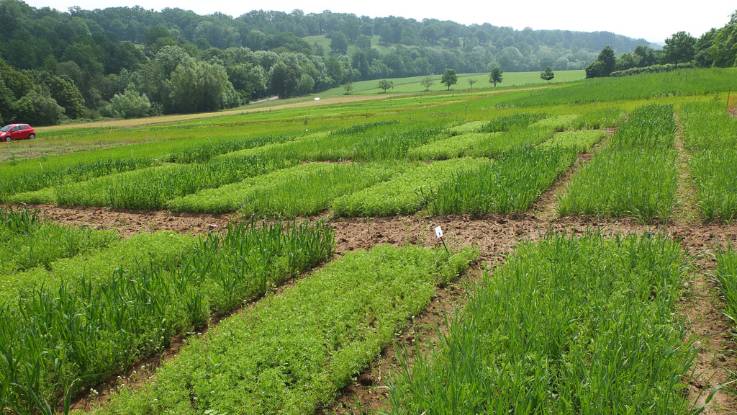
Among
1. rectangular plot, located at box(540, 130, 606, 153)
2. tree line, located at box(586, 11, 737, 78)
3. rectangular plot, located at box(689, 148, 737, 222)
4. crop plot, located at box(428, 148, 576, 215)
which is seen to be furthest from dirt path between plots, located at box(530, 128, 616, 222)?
tree line, located at box(586, 11, 737, 78)

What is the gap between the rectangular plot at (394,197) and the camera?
36.5ft

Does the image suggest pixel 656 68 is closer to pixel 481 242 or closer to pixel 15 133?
pixel 15 133

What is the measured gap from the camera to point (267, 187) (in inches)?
543

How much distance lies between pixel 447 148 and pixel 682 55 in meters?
127

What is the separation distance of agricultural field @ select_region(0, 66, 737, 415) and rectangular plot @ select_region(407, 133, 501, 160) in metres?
4.88

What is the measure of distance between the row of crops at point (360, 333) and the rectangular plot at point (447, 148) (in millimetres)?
10504

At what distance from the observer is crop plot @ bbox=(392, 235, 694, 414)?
12.2 ft

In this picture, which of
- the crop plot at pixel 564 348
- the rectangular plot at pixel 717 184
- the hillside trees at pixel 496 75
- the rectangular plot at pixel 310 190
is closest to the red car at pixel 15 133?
the rectangular plot at pixel 310 190

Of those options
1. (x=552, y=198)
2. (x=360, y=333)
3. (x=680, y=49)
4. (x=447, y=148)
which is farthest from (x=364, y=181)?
(x=680, y=49)

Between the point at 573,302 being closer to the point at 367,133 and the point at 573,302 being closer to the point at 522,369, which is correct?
the point at 522,369

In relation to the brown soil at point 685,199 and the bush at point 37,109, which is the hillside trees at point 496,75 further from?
the brown soil at point 685,199

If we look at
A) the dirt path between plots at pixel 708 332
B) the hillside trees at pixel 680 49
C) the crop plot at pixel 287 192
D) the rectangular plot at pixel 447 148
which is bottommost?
the dirt path between plots at pixel 708 332

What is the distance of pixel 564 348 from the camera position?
4645mm

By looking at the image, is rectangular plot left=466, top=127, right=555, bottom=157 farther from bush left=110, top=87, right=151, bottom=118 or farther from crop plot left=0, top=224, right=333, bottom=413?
bush left=110, top=87, right=151, bottom=118
